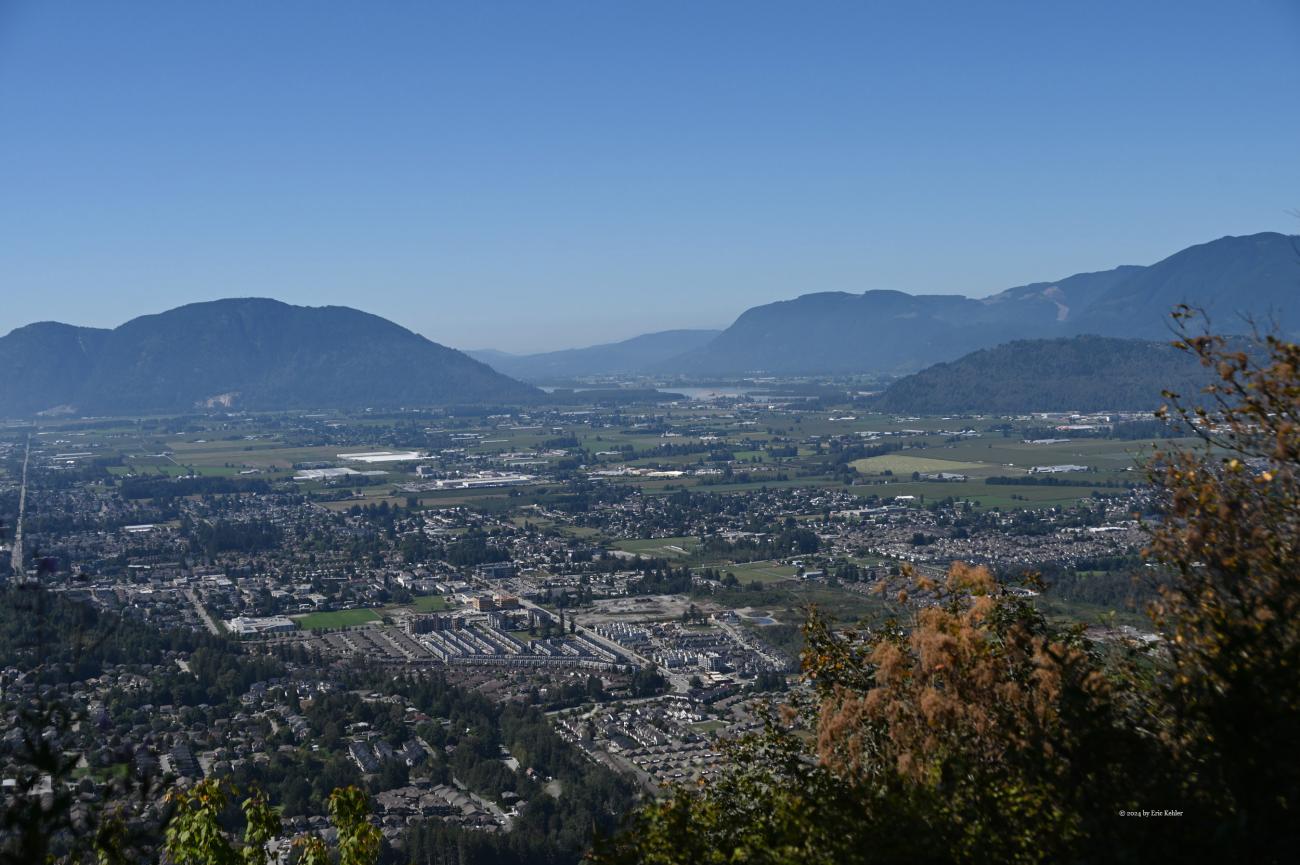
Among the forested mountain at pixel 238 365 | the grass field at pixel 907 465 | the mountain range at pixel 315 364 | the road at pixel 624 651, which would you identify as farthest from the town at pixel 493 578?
the forested mountain at pixel 238 365

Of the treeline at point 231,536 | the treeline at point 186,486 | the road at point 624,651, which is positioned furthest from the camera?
the treeline at point 186,486

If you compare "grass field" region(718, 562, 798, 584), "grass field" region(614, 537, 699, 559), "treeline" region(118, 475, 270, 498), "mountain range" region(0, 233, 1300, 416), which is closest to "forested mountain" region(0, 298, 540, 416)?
"mountain range" region(0, 233, 1300, 416)

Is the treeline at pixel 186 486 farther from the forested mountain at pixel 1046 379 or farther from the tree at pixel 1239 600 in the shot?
the forested mountain at pixel 1046 379

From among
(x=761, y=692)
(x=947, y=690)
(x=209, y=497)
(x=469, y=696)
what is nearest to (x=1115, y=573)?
(x=761, y=692)

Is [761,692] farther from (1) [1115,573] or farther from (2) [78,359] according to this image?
(2) [78,359]

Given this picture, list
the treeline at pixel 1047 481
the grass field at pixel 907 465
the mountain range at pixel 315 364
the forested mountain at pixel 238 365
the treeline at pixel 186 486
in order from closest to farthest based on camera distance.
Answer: the treeline at pixel 1047 481 < the treeline at pixel 186 486 < the grass field at pixel 907 465 < the mountain range at pixel 315 364 < the forested mountain at pixel 238 365

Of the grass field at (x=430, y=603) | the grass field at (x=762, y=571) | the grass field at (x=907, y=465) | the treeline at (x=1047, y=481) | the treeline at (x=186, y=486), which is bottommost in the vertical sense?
the grass field at (x=762, y=571)

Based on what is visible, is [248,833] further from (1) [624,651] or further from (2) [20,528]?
(2) [20,528]
